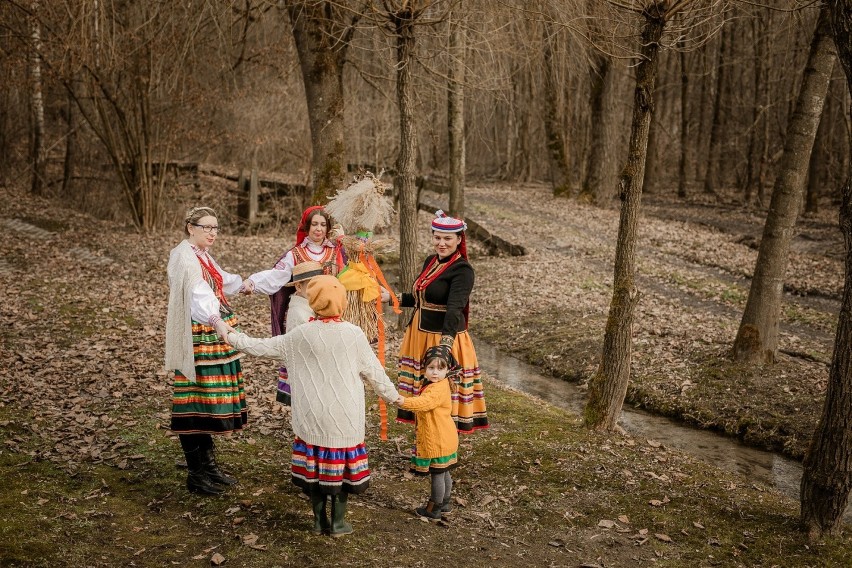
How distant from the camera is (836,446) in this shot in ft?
16.7

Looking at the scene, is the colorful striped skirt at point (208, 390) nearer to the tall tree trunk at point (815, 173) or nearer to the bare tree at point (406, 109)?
the bare tree at point (406, 109)

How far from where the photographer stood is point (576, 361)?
414 inches

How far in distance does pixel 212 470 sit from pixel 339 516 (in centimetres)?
123

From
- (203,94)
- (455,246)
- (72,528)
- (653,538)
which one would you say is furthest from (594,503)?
(203,94)

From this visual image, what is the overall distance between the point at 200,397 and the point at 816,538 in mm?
4283

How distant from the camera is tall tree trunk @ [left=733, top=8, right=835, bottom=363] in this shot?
8547 mm

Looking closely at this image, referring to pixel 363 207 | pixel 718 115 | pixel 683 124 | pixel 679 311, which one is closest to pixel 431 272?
pixel 363 207

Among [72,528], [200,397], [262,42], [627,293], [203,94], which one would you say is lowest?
[72,528]

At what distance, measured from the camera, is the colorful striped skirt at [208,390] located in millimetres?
5008

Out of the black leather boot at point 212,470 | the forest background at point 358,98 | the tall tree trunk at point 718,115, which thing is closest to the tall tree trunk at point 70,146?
the forest background at point 358,98

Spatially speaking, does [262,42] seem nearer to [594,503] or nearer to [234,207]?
[234,207]

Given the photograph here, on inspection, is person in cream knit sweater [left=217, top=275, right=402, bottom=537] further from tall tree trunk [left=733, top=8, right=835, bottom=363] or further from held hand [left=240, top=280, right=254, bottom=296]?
tall tree trunk [left=733, top=8, right=835, bottom=363]

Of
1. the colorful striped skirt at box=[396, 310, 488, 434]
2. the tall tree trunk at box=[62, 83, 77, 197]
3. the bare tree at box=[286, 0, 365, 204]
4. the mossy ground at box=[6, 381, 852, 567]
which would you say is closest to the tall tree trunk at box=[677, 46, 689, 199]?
the bare tree at box=[286, 0, 365, 204]

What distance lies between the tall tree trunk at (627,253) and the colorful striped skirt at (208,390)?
11.3ft
